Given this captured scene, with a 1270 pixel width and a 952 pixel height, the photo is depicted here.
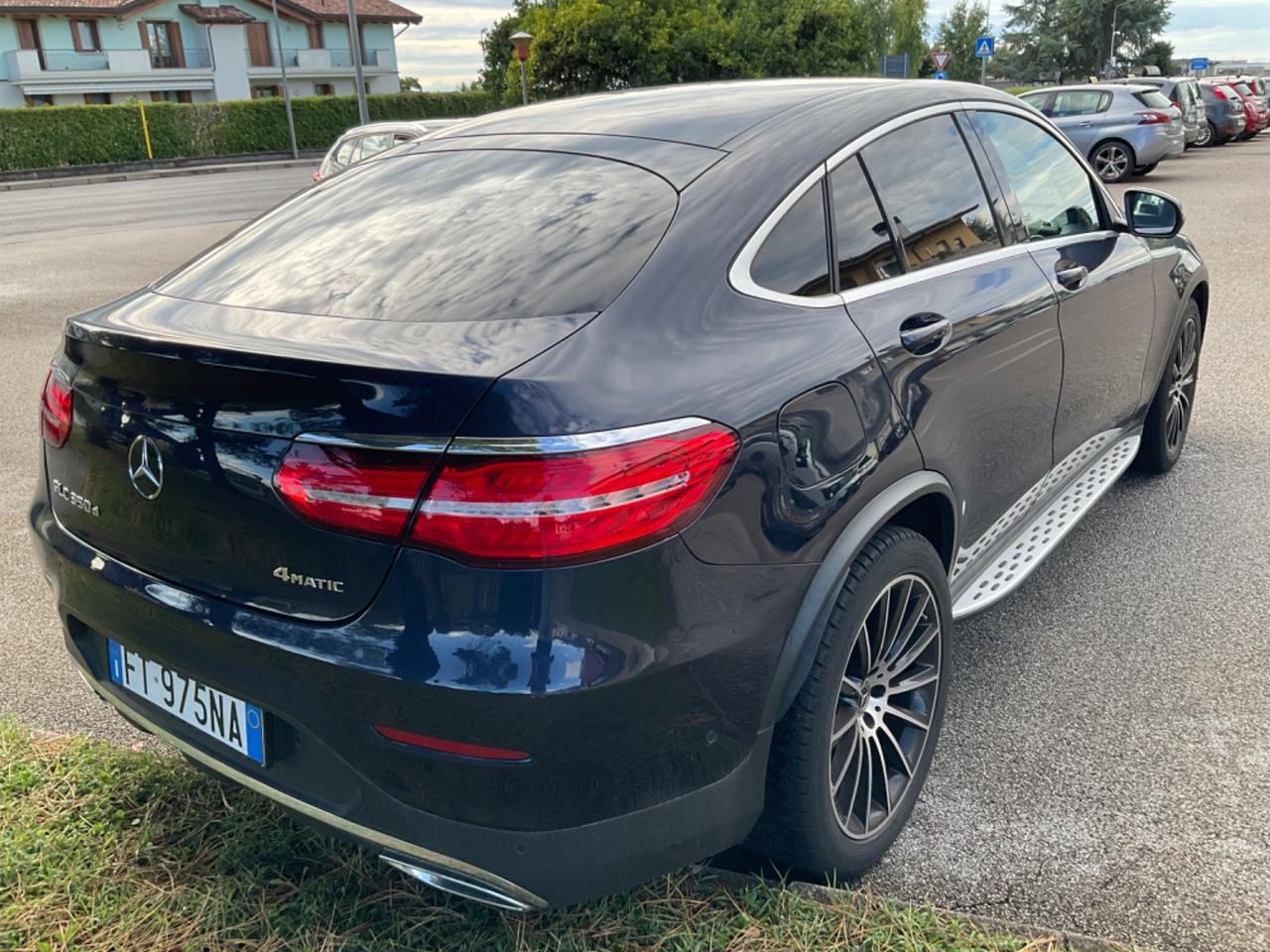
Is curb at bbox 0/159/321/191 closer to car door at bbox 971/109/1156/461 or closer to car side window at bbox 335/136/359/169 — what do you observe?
car side window at bbox 335/136/359/169

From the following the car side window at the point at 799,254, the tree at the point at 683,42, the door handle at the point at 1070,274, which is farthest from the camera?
the tree at the point at 683,42

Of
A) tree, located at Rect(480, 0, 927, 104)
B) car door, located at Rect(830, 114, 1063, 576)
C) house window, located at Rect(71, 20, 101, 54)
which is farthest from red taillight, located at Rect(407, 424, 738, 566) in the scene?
house window, located at Rect(71, 20, 101, 54)

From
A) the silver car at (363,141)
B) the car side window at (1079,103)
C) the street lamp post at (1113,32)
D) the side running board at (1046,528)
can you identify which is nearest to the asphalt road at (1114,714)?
the side running board at (1046,528)

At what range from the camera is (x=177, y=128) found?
4062cm

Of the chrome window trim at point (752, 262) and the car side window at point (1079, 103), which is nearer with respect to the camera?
the chrome window trim at point (752, 262)

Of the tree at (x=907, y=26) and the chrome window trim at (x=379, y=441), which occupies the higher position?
the tree at (x=907, y=26)

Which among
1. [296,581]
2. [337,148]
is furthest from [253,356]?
[337,148]

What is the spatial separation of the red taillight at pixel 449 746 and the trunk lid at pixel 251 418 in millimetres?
216

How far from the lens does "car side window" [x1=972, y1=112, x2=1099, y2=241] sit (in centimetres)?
344

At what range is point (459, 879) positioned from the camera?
1.96m

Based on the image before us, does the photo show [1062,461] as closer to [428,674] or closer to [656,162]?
[656,162]

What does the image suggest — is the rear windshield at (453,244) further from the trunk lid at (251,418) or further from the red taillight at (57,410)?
the red taillight at (57,410)

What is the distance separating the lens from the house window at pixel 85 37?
52.0 metres

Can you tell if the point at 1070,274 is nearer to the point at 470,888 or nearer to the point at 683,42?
the point at 470,888
